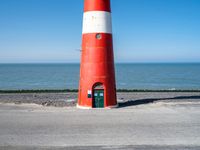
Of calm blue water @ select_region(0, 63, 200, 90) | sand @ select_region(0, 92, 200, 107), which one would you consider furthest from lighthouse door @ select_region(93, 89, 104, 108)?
calm blue water @ select_region(0, 63, 200, 90)

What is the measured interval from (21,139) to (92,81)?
7188mm

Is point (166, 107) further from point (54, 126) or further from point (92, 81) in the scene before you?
point (54, 126)

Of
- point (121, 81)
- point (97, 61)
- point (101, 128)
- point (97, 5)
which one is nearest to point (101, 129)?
point (101, 128)

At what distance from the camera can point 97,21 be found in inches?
635

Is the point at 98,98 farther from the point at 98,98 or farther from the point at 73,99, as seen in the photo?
the point at 73,99

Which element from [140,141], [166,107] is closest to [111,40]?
[166,107]

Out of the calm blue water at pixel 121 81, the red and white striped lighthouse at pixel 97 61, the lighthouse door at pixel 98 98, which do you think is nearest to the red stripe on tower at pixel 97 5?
the red and white striped lighthouse at pixel 97 61

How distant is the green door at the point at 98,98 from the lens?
54.2ft

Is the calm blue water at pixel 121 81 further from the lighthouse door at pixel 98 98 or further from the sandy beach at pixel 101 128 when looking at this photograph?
the sandy beach at pixel 101 128

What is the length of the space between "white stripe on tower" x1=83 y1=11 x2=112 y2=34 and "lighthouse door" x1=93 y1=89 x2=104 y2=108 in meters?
3.60

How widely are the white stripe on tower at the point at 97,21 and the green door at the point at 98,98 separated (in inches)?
142

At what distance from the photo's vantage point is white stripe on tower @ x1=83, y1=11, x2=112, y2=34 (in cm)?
1609

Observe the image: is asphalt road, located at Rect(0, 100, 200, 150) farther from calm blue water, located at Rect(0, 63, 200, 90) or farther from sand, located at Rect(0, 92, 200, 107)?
calm blue water, located at Rect(0, 63, 200, 90)

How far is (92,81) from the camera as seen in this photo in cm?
1645
